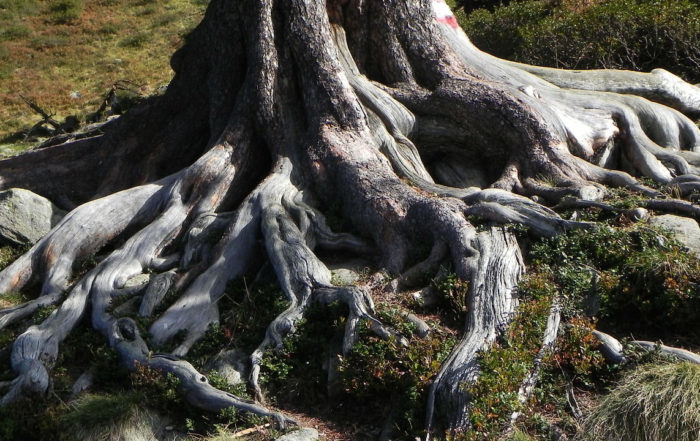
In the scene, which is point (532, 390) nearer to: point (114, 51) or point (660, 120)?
point (660, 120)

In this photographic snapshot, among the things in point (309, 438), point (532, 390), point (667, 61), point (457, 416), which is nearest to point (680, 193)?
point (532, 390)

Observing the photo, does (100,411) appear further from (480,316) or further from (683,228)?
(683,228)

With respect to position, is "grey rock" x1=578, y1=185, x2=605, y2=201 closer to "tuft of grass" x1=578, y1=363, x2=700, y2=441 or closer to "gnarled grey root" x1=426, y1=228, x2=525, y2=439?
"gnarled grey root" x1=426, y1=228, x2=525, y2=439

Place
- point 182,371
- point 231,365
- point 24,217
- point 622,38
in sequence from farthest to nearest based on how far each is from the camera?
point 622,38, point 24,217, point 231,365, point 182,371

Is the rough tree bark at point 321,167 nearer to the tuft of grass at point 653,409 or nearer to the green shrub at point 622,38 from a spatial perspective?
the tuft of grass at point 653,409

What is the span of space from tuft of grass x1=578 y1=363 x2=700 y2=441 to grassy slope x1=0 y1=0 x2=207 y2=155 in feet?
58.0

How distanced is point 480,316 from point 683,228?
2.81 meters

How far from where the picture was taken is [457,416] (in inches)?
289

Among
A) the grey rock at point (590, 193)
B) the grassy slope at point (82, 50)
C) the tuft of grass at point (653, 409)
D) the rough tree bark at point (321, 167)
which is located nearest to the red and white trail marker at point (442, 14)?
the rough tree bark at point (321, 167)

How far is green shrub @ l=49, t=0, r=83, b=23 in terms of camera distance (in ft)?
108

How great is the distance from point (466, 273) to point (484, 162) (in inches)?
146

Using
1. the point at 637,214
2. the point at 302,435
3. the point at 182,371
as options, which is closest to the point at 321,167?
the point at 182,371

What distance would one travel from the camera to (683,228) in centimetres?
958

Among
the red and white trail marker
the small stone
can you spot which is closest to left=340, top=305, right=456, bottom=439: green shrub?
the small stone
